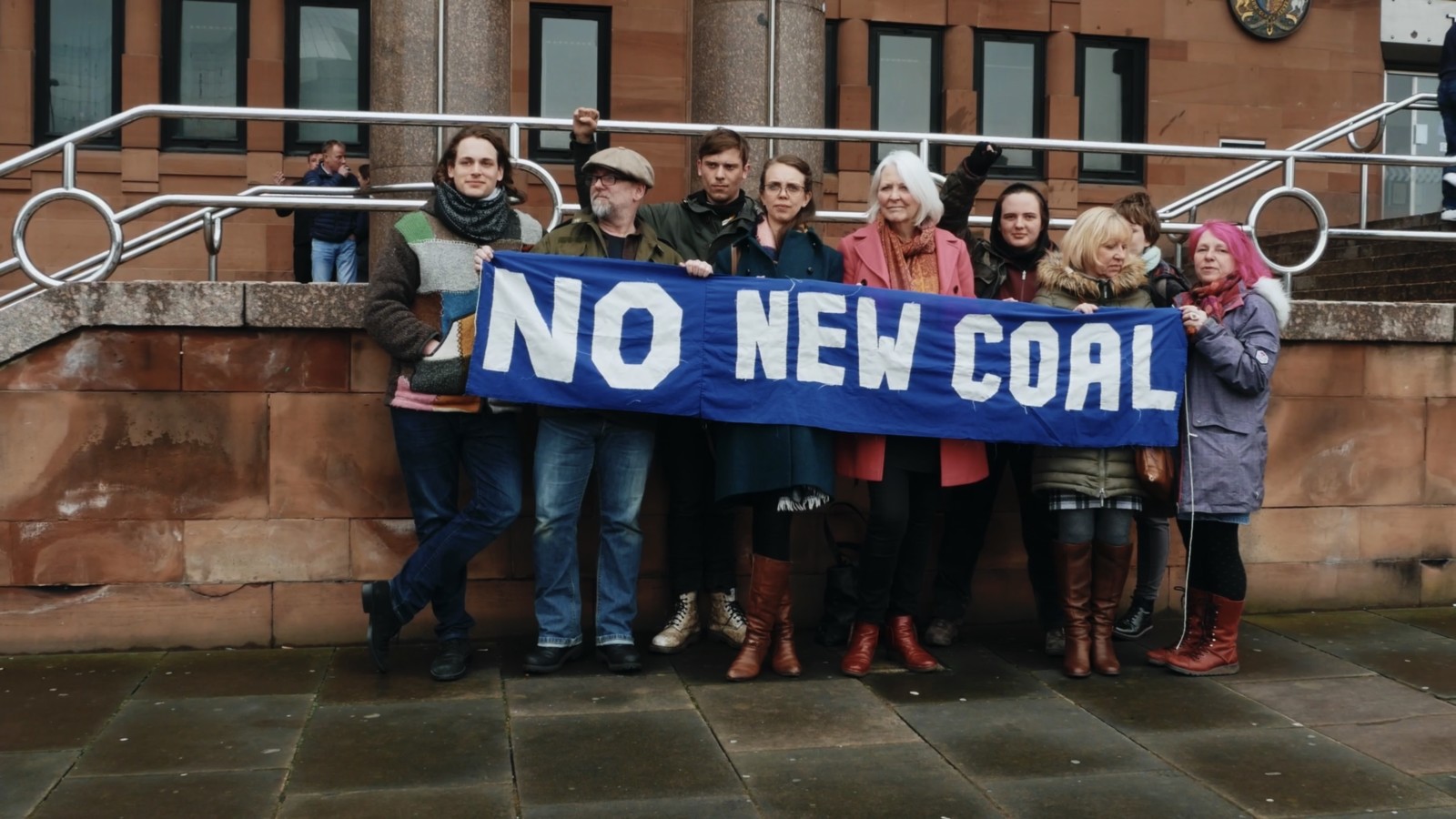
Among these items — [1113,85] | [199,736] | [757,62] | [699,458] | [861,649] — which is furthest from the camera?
[1113,85]

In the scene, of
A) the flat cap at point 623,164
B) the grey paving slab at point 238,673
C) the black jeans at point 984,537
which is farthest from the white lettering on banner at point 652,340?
the grey paving slab at point 238,673

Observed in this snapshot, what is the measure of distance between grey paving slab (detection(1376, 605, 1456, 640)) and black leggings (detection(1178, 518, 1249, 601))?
1.44 meters

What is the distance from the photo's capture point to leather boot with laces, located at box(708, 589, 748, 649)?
6.50 m

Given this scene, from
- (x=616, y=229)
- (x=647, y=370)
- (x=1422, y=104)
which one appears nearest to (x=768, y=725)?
(x=647, y=370)

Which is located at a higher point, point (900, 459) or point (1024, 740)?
point (900, 459)

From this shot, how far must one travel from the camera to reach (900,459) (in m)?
6.12

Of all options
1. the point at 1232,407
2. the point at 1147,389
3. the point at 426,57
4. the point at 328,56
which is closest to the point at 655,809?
the point at 1147,389

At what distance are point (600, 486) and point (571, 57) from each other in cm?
1048

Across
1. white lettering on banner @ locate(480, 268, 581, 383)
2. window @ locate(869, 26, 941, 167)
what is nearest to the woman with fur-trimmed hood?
white lettering on banner @ locate(480, 268, 581, 383)

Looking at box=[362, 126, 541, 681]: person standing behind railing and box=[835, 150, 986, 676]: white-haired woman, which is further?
box=[835, 150, 986, 676]: white-haired woman

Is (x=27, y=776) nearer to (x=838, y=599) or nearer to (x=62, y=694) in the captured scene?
(x=62, y=694)

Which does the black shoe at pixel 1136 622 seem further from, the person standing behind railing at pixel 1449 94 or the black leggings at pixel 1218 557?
the person standing behind railing at pixel 1449 94

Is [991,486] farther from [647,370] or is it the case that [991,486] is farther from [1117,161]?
[1117,161]

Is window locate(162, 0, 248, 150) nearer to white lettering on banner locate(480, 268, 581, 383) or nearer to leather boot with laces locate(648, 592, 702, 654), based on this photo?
white lettering on banner locate(480, 268, 581, 383)
